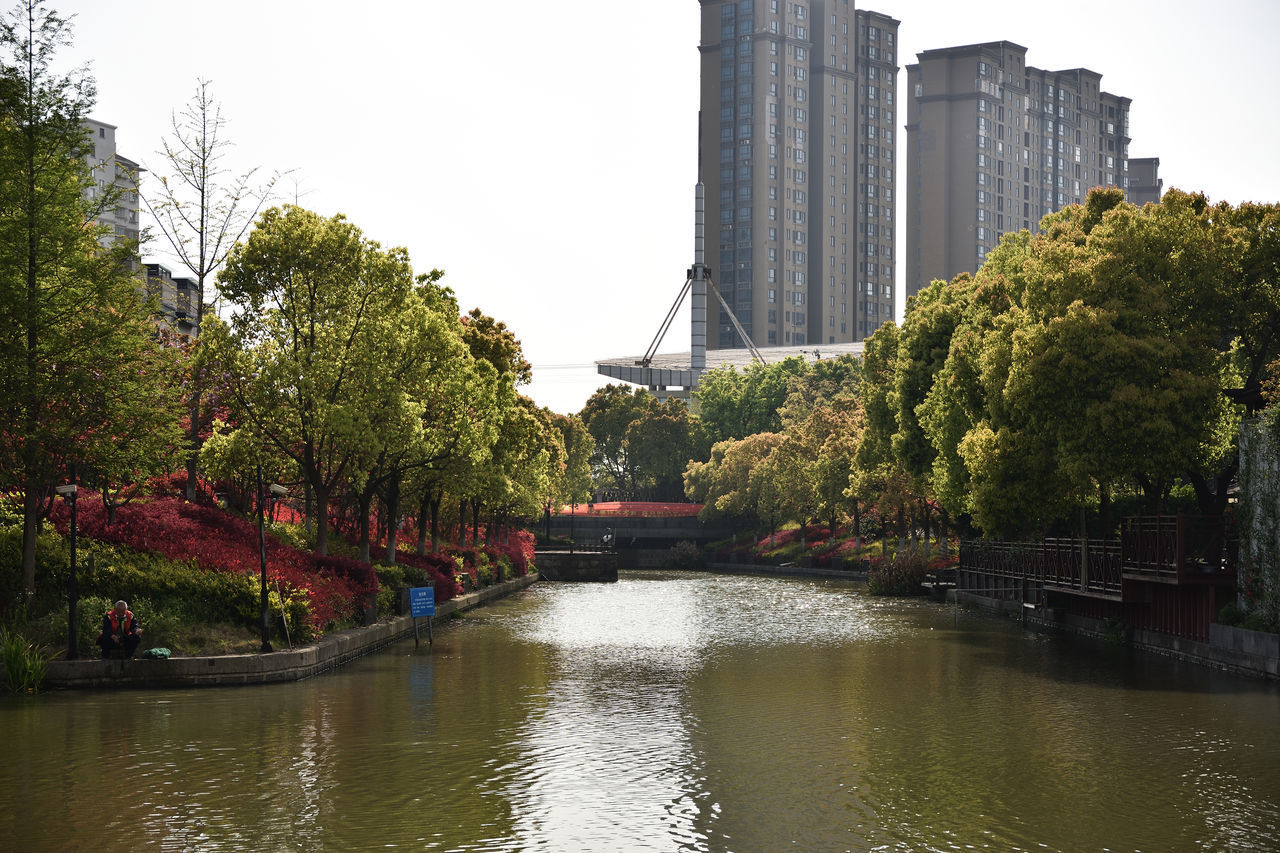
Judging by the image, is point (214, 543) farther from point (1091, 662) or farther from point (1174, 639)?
point (1174, 639)

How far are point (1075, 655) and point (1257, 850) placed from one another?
2143 centimetres

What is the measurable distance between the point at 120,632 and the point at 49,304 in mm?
7306

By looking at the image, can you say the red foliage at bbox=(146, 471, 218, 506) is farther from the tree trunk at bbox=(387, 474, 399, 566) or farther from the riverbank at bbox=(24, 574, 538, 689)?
the riverbank at bbox=(24, 574, 538, 689)

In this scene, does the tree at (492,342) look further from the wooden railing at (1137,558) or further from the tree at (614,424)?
the tree at (614,424)

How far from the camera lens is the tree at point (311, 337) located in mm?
38219

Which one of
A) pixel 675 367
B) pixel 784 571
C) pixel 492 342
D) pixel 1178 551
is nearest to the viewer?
pixel 1178 551

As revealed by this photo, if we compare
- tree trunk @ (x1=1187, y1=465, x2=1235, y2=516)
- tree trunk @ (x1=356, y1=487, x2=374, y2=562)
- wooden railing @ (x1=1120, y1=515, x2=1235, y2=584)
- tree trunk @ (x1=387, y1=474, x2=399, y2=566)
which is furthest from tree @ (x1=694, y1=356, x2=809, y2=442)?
wooden railing @ (x1=1120, y1=515, x2=1235, y2=584)

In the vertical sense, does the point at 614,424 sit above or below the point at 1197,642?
above

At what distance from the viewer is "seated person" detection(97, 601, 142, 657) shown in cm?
2741

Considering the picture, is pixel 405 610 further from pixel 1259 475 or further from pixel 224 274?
pixel 1259 475

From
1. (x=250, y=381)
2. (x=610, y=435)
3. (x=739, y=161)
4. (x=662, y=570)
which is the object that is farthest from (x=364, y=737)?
(x=739, y=161)

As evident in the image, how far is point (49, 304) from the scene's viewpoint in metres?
28.2

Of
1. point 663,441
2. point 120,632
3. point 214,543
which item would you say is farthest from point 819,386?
point 120,632

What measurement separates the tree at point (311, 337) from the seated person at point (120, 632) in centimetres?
1072
